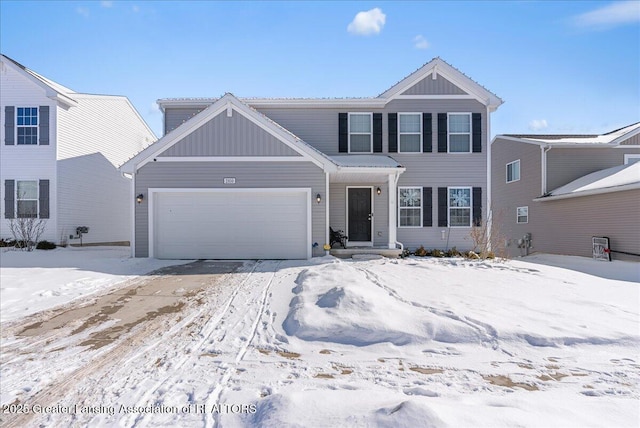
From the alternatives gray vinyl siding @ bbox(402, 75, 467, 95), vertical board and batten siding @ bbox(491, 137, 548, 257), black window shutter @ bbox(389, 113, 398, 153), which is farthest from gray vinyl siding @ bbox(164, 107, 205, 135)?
vertical board and batten siding @ bbox(491, 137, 548, 257)

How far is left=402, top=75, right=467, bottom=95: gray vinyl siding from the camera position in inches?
480

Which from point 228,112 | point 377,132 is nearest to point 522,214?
point 377,132

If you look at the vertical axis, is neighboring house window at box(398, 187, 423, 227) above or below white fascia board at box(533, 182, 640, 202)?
below

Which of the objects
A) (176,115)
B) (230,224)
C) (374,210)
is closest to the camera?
(230,224)

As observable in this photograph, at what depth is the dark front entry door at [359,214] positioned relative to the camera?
1204 cm

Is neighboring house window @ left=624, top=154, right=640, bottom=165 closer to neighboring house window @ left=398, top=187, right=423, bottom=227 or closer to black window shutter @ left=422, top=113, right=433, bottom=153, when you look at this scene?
black window shutter @ left=422, top=113, right=433, bottom=153

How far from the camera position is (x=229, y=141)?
10.2 meters

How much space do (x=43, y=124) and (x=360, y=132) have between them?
12115 millimetres

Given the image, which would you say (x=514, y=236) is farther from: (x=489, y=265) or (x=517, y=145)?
(x=489, y=265)

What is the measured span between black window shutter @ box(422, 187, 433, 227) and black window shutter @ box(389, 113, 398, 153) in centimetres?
184

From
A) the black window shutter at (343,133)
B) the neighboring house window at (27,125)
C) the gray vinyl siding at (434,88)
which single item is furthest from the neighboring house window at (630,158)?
the neighboring house window at (27,125)

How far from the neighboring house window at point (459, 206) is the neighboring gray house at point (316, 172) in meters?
0.04

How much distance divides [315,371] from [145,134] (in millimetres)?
20088

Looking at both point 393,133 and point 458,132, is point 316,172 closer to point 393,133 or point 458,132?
point 393,133
